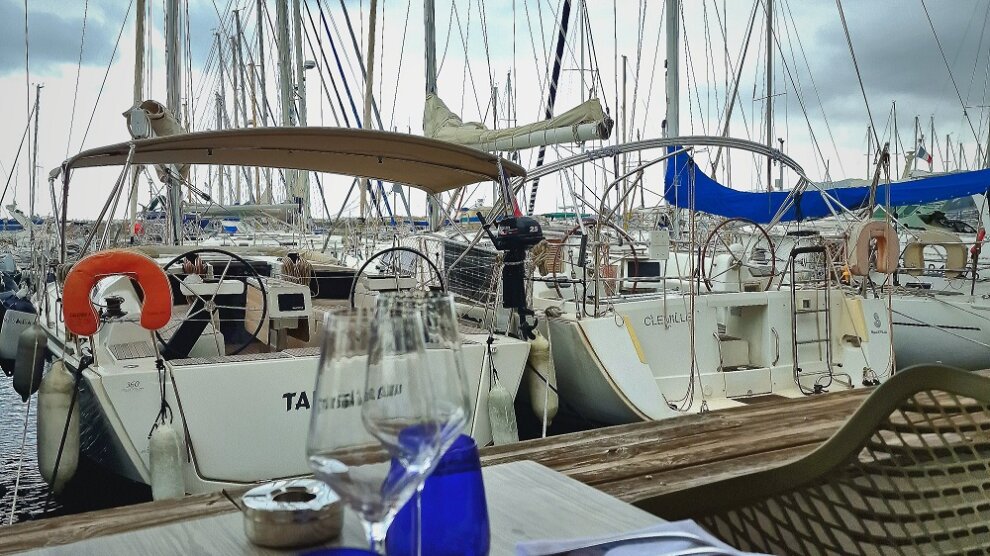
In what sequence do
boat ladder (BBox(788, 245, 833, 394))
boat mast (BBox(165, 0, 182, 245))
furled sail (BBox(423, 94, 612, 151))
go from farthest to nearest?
boat mast (BBox(165, 0, 182, 245)), furled sail (BBox(423, 94, 612, 151)), boat ladder (BBox(788, 245, 833, 394))

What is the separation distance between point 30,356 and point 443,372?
25.8 ft

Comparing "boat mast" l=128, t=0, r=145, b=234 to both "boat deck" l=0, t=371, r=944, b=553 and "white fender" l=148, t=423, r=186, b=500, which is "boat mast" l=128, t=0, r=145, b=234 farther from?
"boat deck" l=0, t=371, r=944, b=553

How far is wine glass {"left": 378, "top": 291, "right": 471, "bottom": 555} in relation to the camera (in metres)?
0.81

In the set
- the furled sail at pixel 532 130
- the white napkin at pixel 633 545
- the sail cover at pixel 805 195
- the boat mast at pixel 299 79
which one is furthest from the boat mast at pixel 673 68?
the white napkin at pixel 633 545

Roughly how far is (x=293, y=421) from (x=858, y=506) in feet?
12.9

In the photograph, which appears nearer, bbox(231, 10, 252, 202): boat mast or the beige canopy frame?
the beige canopy frame

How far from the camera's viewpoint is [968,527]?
144cm

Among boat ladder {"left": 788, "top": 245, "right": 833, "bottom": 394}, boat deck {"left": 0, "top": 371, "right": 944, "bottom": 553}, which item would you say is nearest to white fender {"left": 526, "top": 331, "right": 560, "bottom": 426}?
boat ladder {"left": 788, "top": 245, "right": 833, "bottom": 394}

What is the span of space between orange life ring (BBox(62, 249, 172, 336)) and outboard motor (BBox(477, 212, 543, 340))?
230 cm

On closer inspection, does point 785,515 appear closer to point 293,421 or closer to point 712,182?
point 293,421

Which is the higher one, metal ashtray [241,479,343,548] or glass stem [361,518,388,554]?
glass stem [361,518,388,554]

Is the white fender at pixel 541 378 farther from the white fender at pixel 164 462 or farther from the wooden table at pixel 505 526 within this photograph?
the wooden table at pixel 505 526

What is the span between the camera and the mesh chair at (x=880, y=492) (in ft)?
4.58

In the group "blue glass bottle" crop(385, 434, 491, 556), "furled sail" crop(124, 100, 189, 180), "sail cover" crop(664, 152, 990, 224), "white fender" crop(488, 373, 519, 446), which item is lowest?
"white fender" crop(488, 373, 519, 446)
